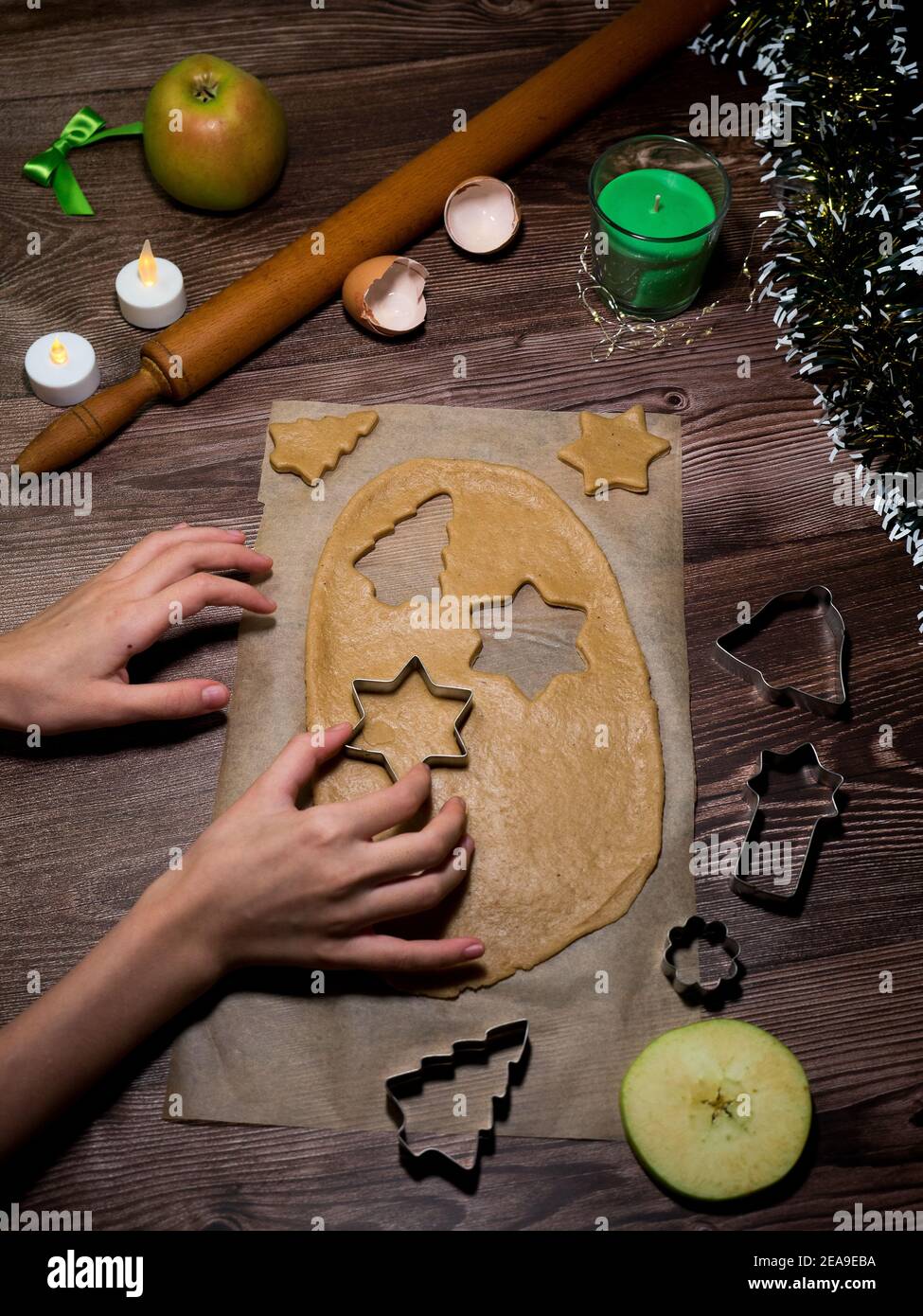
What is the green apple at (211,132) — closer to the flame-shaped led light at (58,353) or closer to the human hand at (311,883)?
the flame-shaped led light at (58,353)

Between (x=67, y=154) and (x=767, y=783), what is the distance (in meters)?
1.15

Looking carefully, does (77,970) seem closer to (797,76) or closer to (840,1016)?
(840,1016)

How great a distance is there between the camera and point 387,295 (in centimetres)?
129

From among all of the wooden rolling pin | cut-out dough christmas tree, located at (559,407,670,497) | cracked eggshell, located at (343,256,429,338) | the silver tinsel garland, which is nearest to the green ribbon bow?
the wooden rolling pin

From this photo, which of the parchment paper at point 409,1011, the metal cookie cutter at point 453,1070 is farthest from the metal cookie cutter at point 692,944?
the metal cookie cutter at point 453,1070

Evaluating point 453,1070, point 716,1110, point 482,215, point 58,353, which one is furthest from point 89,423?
point 716,1110

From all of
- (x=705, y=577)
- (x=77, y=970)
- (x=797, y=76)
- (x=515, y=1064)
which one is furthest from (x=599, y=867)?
(x=797, y=76)

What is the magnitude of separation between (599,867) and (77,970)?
1.62ft

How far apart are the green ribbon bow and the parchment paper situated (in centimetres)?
59

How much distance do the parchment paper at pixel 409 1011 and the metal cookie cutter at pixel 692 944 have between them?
12mm

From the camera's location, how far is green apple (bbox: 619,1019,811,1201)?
0.94 metres

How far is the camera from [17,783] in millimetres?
1099

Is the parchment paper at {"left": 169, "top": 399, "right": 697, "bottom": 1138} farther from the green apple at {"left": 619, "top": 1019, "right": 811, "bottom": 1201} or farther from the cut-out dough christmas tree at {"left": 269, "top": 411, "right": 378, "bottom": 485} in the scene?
the cut-out dough christmas tree at {"left": 269, "top": 411, "right": 378, "bottom": 485}

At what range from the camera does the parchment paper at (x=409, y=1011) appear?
98 cm
